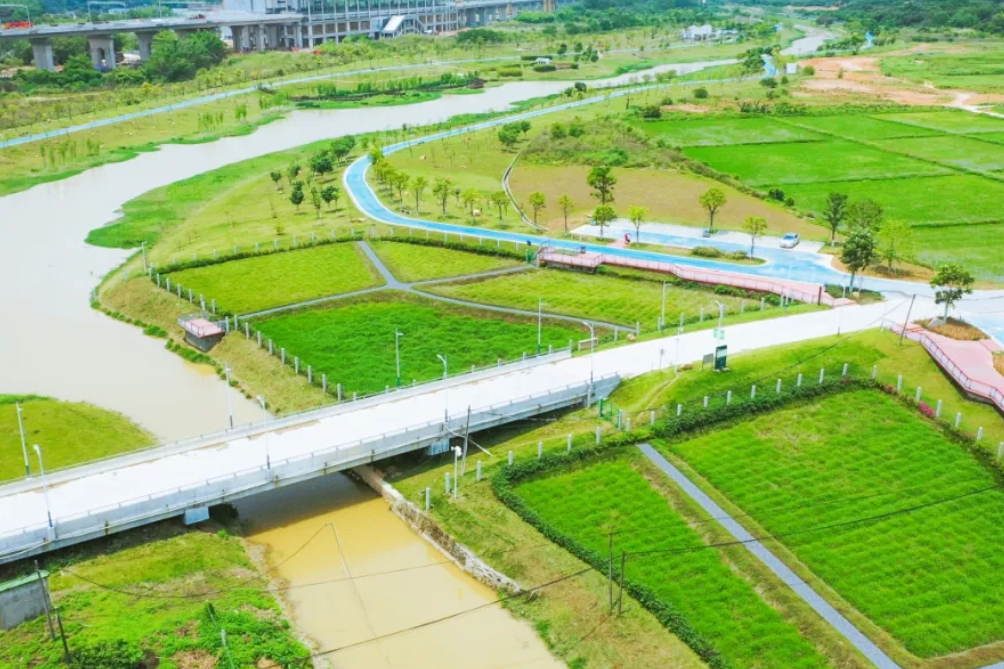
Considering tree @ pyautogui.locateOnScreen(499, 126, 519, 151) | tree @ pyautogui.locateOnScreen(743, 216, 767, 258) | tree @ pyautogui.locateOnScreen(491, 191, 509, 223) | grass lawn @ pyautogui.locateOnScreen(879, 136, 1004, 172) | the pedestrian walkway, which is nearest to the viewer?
the pedestrian walkway

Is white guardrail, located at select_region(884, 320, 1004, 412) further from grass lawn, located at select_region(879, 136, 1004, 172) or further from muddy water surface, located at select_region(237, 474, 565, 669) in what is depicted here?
grass lawn, located at select_region(879, 136, 1004, 172)

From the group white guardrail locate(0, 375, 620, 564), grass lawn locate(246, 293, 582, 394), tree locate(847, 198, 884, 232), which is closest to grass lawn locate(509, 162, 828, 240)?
tree locate(847, 198, 884, 232)

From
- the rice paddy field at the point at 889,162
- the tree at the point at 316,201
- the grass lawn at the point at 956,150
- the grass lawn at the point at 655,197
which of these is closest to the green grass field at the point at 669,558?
the rice paddy field at the point at 889,162

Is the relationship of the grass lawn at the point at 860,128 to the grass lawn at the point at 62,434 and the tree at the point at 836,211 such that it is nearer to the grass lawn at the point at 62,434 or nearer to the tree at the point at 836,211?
the tree at the point at 836,211

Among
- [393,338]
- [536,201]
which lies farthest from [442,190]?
[393,338]

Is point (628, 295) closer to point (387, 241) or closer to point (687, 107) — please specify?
point (387, 241)
